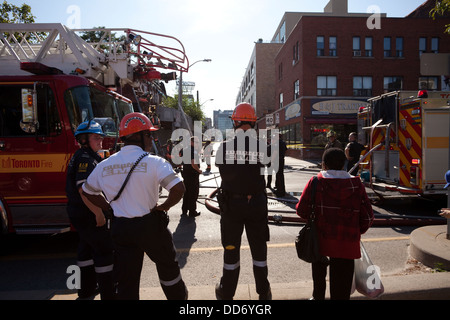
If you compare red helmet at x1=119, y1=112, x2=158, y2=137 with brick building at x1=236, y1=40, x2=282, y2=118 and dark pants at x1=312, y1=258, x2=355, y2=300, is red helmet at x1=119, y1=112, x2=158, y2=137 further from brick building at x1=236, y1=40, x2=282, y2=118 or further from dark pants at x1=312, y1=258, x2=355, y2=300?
brick building at x1=236, y1=40, x2=282, y2=118

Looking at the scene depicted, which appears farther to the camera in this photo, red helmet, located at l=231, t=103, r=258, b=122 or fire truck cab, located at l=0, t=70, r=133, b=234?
fire truck cab, located at l=0, t=70, r=133, b=234

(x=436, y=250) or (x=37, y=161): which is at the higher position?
(x=37, y=161)

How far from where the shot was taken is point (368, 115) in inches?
348

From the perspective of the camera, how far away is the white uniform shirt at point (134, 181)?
2.58 metres

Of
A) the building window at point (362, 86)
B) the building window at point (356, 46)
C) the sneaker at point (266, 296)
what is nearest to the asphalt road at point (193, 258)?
the sneaker at point (266, 296)

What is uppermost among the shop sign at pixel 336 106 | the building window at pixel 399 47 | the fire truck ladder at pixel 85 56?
the building window at pixel 399 47

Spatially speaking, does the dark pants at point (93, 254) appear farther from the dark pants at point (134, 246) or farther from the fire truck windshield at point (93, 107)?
the fire truck windshield at point (93, 107)

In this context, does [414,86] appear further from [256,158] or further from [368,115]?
[256,158]

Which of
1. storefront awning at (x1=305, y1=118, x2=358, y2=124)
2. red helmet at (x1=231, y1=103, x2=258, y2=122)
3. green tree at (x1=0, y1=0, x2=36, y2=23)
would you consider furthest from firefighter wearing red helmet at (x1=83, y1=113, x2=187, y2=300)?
storefront awning at (x1=305, y1=118, x2=358, y2=124)

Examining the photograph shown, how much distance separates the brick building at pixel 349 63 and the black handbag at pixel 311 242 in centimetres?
2411

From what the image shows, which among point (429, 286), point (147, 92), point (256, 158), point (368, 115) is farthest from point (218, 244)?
point (368, 115)

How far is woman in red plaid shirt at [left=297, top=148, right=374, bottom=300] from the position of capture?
2.74 metres

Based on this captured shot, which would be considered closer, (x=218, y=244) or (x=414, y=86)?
(x=218, y=244)
